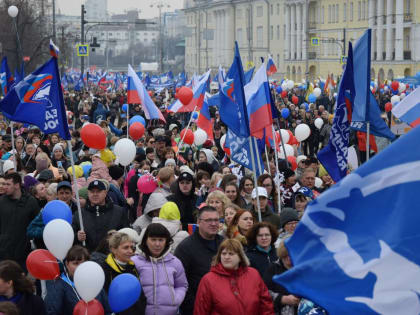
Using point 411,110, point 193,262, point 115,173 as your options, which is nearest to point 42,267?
point 193,262

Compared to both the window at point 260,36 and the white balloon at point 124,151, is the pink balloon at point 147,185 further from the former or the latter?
the window at point 260,36

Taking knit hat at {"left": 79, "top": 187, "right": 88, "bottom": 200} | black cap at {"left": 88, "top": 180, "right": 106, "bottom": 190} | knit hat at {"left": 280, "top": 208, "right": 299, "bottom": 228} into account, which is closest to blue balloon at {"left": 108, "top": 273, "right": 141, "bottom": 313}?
knit hat at {"left": 280, "top": 208, "right": 299, "bottom": 228}

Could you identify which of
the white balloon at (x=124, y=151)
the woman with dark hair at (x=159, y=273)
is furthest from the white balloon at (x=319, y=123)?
the woman with dark hair at (x=159, y=273)

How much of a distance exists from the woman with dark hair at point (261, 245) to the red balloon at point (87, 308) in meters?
1.20

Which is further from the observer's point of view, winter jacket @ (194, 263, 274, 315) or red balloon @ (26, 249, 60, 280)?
red balloon @ (26, 249, 60, 280)

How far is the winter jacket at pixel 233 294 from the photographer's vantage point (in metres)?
5.99

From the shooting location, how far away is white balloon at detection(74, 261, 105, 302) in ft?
19.0

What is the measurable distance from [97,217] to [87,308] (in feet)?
7.64

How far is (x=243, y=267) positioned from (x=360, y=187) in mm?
1828

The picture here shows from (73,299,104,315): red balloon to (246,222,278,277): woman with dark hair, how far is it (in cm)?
120

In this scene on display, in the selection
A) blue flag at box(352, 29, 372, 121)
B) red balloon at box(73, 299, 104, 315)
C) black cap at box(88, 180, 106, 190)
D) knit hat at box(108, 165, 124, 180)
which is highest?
blue flag at box(352, 29, 372, 121)

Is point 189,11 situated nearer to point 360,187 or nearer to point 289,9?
point 289,9

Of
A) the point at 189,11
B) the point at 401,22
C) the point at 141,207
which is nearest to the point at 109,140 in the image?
the point at 141,207

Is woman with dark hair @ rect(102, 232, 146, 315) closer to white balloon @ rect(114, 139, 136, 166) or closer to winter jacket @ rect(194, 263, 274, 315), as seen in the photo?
winter jacket @ rect(194, 263, 274, 315)
